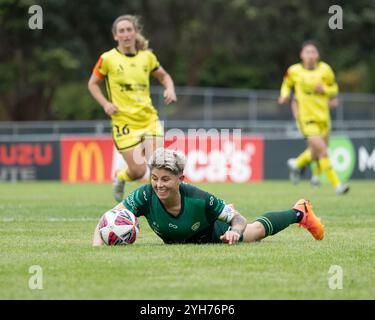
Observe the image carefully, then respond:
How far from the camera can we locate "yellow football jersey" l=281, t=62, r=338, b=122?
17.8 meters

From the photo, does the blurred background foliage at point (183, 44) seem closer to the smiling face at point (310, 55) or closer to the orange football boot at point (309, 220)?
the smiling face at point (310, 55)

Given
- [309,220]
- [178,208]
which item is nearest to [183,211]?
[178,208]

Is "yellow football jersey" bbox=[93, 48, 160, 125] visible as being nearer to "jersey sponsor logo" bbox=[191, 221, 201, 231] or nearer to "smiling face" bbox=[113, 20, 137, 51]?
"smiling face" bbox=[113, 20, 137, 51]

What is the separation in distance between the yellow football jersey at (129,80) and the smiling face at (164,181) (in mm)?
5238

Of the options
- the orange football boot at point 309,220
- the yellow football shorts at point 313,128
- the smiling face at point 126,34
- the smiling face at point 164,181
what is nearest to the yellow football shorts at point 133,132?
the smiling face at point 126,34

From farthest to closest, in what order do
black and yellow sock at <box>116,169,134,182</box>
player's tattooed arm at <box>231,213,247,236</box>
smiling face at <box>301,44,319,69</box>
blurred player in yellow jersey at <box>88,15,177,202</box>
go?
smiling face at <box>301,44,319,69</box> → black and yellow sock at <box>116,169,134,182</box> → blurred player in yellow jersey at <box>88,15,177,202</box> → player's tattooed arm at <box>231,213,247,236</box>

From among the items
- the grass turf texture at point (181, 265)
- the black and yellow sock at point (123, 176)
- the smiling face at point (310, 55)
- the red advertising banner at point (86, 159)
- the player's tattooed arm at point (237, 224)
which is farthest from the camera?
the red advertising banner at point (86, 159)

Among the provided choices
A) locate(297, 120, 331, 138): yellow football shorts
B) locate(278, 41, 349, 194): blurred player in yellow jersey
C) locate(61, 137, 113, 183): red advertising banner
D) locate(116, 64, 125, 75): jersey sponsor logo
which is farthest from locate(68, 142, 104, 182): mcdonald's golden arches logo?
locate(116, 64, 125, 75): jersey sponsor logo

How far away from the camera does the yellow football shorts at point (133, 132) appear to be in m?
13.1

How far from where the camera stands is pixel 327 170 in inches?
667

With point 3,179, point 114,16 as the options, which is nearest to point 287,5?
point 114,16

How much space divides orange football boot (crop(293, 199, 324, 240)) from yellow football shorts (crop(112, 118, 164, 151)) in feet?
14.8

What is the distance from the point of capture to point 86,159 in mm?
26953
